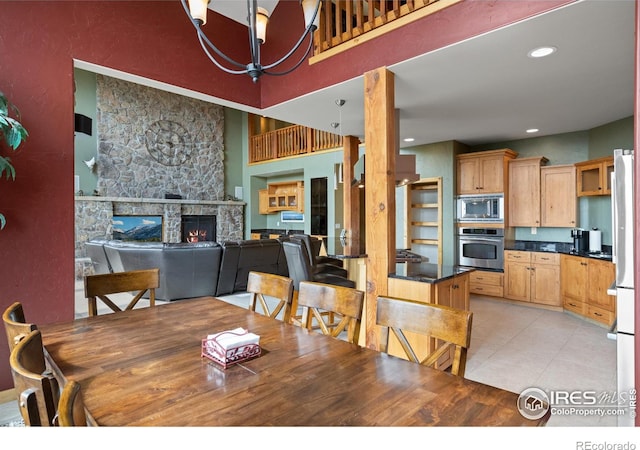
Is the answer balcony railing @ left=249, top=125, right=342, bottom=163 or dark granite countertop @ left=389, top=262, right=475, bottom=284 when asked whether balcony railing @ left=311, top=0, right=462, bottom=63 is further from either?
balcony railing @ left=249, top=125, right=342, bottom=163

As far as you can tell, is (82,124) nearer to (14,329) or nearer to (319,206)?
(14,329)

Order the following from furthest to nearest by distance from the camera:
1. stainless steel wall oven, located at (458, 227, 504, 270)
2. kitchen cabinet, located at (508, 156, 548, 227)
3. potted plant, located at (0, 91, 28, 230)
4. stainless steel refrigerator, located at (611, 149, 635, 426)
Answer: stainless steel wall oven, located at (458, 227, 504, 270) → kitchen cabinet, located at (508, 156, 548, 227) → potted plant, located at (0, 91, 28, 230) → stainless steel refrigerator, located at (611, 149, 635, 426)

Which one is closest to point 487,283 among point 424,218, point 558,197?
point 424,218

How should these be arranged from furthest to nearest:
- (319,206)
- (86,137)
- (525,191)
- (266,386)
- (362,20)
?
(319,206), (86,137), (525,191), (362,20), (266,386)

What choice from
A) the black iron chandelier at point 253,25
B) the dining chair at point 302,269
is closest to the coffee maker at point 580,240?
→ the dining chair at point 302,269

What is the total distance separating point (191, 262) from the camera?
5016 mm

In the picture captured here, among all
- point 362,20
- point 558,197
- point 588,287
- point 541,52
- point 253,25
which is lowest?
point 588,287

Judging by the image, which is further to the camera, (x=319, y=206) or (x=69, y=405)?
(x=319, y=206)

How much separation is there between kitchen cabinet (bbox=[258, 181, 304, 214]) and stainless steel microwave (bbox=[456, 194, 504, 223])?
4.47 metres

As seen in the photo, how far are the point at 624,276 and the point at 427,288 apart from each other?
116 centimetres

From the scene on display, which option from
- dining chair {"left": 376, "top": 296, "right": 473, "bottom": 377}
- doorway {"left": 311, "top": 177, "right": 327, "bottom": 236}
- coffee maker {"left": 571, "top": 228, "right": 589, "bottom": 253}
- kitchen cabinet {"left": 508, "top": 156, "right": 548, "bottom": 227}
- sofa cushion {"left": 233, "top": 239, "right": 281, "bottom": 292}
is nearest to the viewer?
dining chair {"left": 376, "top": 296, "right": 473, "bottom": 377}

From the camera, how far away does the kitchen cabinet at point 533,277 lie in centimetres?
491

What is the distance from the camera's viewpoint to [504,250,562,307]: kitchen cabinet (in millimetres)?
4906

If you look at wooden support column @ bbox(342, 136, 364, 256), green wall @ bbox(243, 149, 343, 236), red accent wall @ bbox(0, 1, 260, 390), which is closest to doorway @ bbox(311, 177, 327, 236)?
green wall @ bbox(243, 149, 343, 236)
